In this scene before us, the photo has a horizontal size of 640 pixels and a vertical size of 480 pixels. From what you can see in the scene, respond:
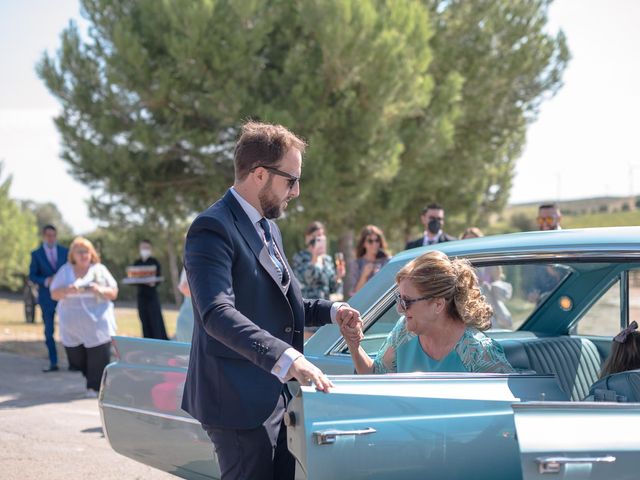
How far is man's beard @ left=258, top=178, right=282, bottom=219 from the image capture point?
308 cm

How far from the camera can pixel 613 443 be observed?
8.46 ft

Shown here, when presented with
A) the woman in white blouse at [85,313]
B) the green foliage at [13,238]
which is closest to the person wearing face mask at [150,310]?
the woman in white blouse at [85,313]

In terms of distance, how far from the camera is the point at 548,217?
8070 millimetres

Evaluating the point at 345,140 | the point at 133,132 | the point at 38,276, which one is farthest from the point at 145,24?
the point at 38,276

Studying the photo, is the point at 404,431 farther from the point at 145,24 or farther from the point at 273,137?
the point at 145,24

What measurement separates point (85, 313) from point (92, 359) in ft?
1.69

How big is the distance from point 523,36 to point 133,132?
9.98m

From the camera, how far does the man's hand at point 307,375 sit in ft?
8.88

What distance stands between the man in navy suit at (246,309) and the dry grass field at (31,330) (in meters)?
10.9

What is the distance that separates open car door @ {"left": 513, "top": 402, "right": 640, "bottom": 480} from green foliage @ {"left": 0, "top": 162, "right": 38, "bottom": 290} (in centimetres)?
3318

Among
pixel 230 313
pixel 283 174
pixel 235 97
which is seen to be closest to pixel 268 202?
pixel 283 174

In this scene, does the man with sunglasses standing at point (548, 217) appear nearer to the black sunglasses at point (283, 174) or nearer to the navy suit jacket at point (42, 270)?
the black sunglasses at point (283, 174)

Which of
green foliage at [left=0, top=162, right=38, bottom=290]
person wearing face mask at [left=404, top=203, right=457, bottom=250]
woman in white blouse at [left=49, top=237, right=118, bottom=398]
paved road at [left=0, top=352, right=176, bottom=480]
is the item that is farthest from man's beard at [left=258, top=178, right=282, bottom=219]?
green foliage at [left=0, top=162, right=38, bottom=290]

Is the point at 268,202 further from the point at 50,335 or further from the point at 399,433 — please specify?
the point at 50,335
